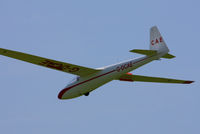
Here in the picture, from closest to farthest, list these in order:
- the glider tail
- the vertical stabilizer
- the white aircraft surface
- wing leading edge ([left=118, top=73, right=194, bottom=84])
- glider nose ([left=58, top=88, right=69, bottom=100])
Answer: the white aircraft surface → the glider tail → the vertical stabilizer → glider nose ([left=58, top=88, right=69, bottom=100]) → wing leading edge ([left=118, top=73, right=194, bottom=84])

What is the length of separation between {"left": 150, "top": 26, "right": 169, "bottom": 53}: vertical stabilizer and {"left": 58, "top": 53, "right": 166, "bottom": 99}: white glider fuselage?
426mm

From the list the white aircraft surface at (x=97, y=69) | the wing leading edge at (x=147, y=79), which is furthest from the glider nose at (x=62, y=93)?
the wing leading edge at (x=147, y=79)

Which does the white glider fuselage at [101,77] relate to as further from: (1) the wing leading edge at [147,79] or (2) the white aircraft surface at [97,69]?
(1) the wing leading edge at [147,79]

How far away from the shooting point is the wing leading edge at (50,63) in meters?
22.3

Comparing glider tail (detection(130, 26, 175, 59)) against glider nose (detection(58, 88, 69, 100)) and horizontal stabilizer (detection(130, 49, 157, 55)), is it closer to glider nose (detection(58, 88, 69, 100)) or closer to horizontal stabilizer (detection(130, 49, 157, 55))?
horizontal stabilizer (detection(130, 49, 157, 55))

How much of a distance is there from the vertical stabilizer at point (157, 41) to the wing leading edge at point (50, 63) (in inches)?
182

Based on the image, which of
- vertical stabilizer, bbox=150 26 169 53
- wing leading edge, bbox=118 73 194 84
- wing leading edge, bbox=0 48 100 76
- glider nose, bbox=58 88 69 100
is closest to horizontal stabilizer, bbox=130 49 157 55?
vertical stabilizer, bbox=150 26 169 53

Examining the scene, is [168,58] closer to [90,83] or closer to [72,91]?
[90,83]

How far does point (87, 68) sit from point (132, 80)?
6.01 metres

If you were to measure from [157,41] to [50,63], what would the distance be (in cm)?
776

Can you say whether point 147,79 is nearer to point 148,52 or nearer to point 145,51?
point 148,52

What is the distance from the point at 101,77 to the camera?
83.7 ft

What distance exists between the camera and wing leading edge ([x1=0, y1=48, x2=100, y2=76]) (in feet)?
73.2

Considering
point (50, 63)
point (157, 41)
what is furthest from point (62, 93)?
point (157, 41)
